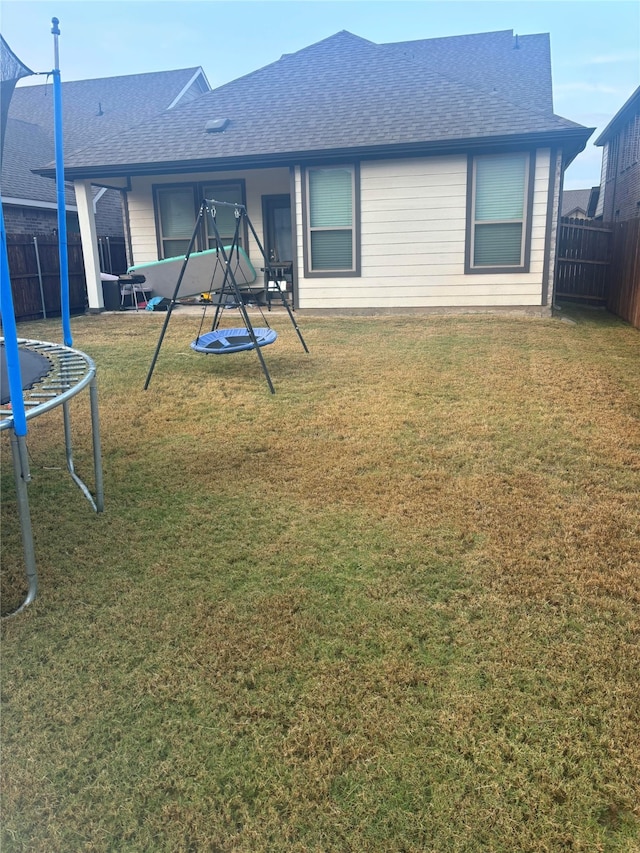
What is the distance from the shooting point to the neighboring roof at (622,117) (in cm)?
1552

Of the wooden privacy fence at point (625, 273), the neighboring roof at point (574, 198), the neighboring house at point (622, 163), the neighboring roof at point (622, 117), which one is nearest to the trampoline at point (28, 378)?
the wooden privacy fence at point (625, 273)

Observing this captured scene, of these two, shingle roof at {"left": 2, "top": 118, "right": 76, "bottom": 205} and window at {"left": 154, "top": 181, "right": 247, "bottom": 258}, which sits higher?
shingle roof at {"left": 2, "top": 118, "right": 76, "bottom": 205}

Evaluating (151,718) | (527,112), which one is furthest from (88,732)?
(527,112)

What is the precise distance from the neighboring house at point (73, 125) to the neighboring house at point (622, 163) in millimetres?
12471

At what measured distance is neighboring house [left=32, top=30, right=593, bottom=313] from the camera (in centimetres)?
1012

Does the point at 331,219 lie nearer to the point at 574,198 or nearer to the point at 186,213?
the point at 186,213

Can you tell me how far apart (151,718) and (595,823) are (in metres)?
1.27

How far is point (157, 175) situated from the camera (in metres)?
12.3

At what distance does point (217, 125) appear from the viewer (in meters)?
11.9

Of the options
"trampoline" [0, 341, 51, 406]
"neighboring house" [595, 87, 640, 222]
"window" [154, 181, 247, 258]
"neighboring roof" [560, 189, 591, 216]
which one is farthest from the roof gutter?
"neighboring roof" [560, 189, 591, 216]

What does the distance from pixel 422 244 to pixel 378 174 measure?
140 centimetres

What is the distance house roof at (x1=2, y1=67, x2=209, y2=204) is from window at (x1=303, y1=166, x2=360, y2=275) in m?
7.04

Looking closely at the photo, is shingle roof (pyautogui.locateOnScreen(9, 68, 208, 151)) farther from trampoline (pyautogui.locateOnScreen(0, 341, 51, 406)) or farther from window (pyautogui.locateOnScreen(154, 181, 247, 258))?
trampoline (pyautogui.locateOnScreen(0, 341, 51, 406))

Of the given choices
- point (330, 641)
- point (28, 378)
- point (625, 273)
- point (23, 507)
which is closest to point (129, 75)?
point (625, 273)
